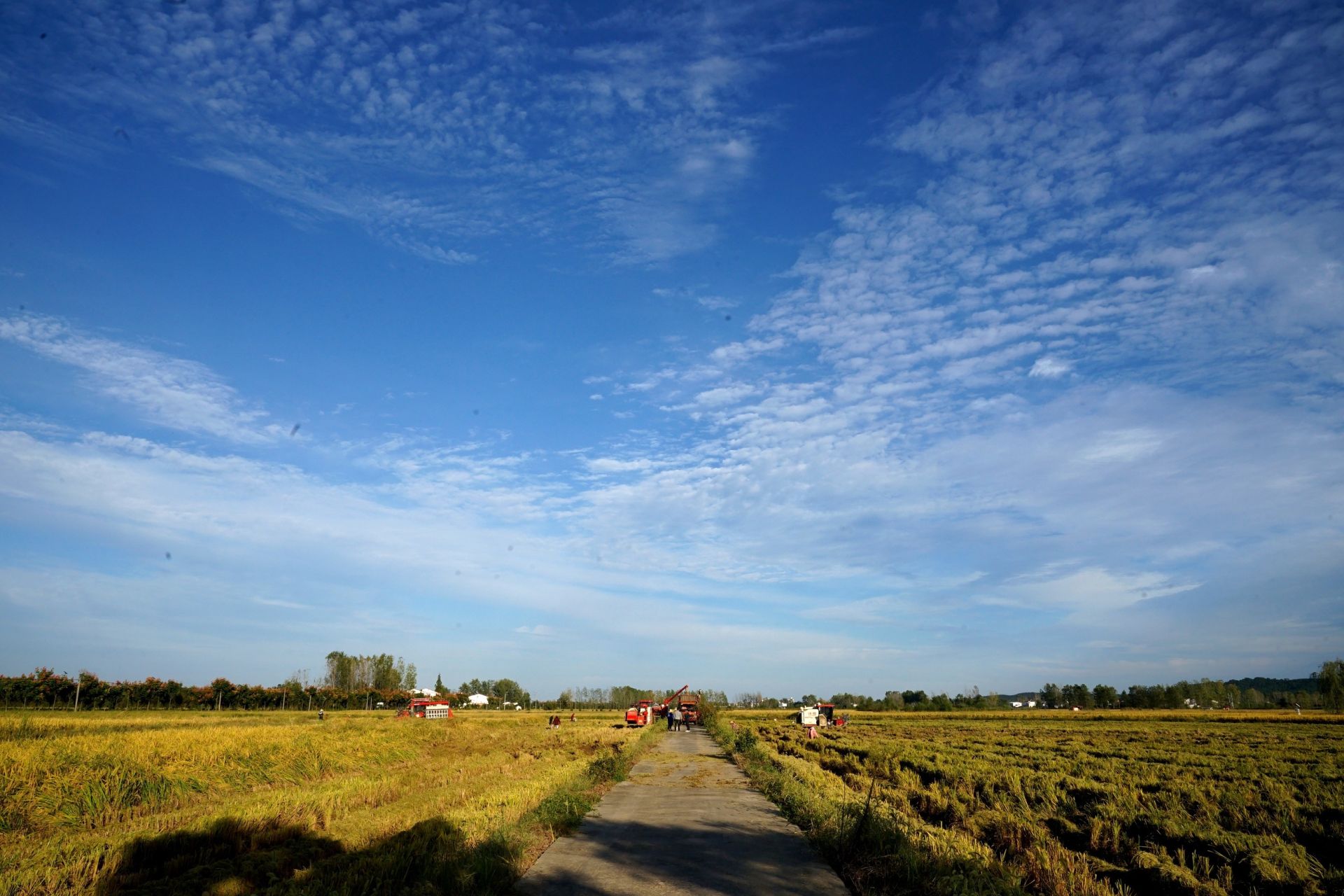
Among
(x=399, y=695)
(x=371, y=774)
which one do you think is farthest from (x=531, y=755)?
(x=399, y=695)

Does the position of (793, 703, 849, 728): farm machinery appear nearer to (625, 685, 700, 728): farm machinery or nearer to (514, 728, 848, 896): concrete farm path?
(625, 685, 700, 728): farm machinery

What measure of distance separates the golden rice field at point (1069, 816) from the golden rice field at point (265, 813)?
503cm

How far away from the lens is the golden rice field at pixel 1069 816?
10.9 metres

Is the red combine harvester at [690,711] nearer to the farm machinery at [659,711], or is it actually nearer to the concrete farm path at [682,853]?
the farm machinery at [659,711]

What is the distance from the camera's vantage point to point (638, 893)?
913cm

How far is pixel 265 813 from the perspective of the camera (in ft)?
48.0

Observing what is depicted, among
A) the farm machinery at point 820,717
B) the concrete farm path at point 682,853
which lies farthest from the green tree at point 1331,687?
the concrete farm path at point 682,853

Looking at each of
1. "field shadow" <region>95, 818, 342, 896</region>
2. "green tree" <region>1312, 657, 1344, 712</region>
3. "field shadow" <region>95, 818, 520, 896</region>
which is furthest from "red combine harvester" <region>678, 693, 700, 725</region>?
"green tree" <region>1312, 657, 1344, 712</region>

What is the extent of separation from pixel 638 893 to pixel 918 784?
1651 centimetres

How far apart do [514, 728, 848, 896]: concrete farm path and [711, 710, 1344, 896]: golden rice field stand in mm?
652

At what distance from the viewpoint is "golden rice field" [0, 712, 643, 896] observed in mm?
10016

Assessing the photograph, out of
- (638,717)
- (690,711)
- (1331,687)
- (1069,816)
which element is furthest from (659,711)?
(1331,687)

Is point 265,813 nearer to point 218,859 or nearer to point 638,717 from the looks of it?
point 218,859

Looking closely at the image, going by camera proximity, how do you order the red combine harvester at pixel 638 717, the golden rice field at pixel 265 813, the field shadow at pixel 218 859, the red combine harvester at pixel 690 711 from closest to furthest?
1. the golden rice field at pixel 265 813
2. the field shadow at pixel 218 859
3. the red combine harvester at pixel 638 717
4. the red combine harvester at pixel 690 711
